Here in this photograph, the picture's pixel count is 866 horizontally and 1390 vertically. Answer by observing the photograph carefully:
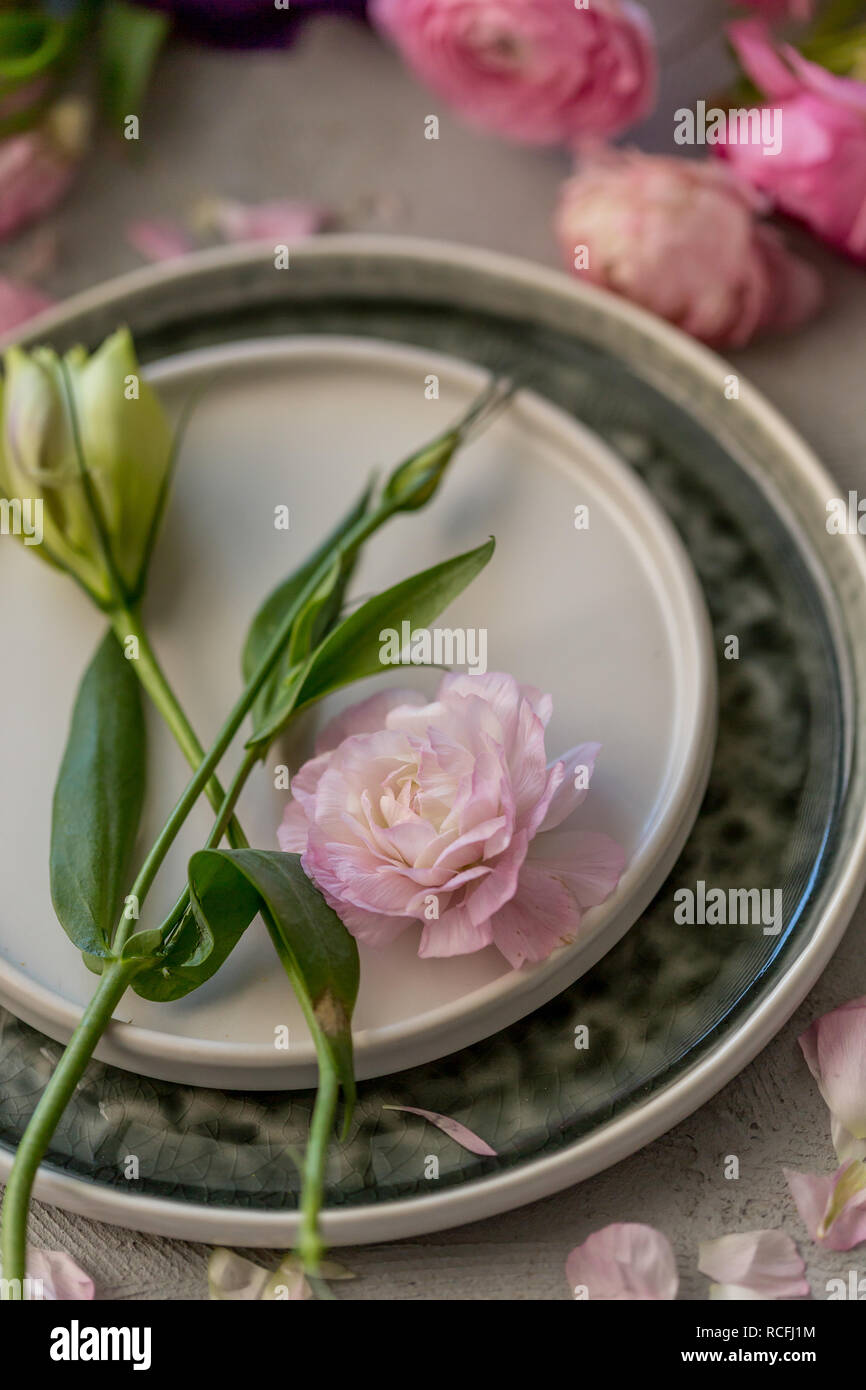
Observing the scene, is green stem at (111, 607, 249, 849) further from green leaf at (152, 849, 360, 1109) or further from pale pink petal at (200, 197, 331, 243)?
pale pink petal at (200, 197, 331, 243)

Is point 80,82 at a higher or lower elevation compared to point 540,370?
higher

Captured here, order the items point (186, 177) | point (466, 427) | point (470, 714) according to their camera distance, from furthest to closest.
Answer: point (186, 177) < point (466, 427) < point (470, 714)

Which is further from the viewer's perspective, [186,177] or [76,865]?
[186,177]

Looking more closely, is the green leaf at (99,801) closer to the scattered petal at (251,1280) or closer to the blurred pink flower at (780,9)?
the scattered petal at (251,1280)

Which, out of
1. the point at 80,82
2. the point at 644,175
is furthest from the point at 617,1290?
the point at 80,82

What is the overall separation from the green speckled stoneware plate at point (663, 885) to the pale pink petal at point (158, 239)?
5 centimetres

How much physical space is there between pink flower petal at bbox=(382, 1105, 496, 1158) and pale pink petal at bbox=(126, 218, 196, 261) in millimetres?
415

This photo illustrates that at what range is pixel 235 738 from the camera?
42cm

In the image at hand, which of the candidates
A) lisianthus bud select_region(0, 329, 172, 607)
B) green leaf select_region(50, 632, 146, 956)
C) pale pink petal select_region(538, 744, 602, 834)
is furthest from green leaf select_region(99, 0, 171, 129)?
pale pink petal select_region(538, 744, 602, 834)

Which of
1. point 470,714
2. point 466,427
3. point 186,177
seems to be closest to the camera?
point 470,714

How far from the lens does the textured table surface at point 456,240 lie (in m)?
0.35

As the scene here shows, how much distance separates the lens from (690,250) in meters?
0.51

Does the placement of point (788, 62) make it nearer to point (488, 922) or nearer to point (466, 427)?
point (466, 427)

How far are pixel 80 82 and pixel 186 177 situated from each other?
87 millimetres
